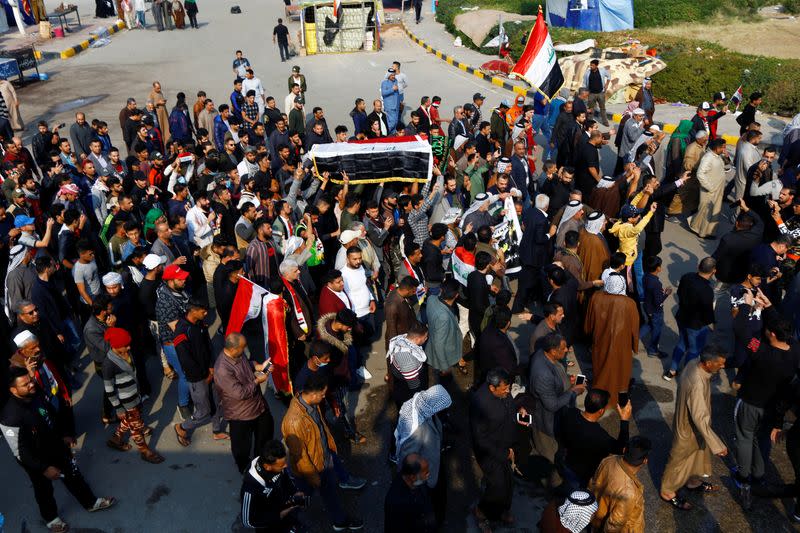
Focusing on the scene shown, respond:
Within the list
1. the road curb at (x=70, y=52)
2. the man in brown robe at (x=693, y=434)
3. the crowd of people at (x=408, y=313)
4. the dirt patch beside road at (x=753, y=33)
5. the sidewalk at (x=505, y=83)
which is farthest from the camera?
the road curb at (x=70, y=52)

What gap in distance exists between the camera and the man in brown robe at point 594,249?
8.41 metres

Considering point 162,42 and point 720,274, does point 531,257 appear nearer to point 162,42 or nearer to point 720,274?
point 720,274

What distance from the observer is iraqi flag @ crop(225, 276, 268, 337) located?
285 inches

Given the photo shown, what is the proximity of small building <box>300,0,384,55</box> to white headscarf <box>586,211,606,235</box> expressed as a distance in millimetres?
20437

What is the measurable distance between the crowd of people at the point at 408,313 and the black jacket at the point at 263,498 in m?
0.02

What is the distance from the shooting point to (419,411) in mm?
5309

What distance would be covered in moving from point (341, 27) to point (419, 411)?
24.4 metres

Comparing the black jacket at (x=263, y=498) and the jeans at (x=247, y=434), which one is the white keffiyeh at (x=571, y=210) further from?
the black jacket at (x=263, y=498)

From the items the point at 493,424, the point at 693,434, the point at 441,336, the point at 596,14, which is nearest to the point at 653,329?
the point at 693,434

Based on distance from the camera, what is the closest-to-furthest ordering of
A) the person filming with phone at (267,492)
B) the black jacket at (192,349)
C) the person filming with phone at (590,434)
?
the person filming with phone at (267,492) < the person filming with phone at (590,434) < the black jacket at (192,349)

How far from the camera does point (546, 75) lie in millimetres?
13641

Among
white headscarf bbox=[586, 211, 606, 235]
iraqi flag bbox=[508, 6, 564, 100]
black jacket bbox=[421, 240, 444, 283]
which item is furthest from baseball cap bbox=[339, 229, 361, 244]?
iraqi flag bbox=[508, 6, 564, 100]

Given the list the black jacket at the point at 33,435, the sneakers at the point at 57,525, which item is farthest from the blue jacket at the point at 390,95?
the sneakers at the point at 57,525

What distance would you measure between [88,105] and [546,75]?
15.0 m
